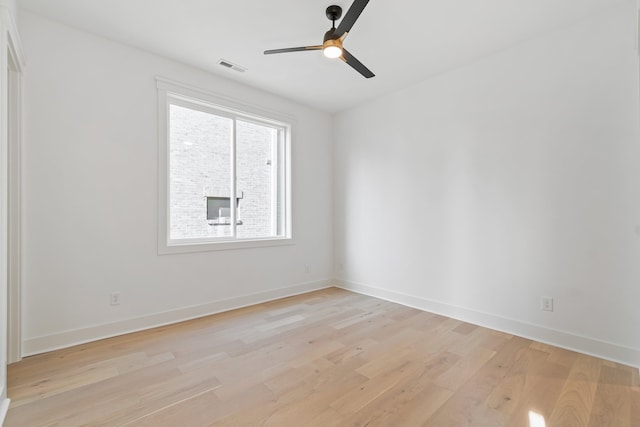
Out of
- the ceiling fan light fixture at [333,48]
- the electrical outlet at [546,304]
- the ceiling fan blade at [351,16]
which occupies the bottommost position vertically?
the electrical outlet at [546,304]

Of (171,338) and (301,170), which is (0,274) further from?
(301,170)

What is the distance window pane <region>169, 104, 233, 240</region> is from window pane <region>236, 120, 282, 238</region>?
0.21 metres

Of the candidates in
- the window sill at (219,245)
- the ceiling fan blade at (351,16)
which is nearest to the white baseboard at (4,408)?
the window sill at (219,245)

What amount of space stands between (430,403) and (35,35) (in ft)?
13.3

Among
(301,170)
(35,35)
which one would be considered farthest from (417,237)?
(35,35)

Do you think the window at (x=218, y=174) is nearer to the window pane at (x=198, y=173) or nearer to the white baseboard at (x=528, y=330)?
the window pane at (x=198, y=173)

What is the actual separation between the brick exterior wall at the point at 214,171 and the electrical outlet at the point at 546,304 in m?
3.13

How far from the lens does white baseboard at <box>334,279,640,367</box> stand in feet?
7.47

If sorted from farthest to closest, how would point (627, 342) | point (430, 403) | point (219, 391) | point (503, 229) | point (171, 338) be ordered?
point (503, 229) → point (171, 338) → point (627, 342) → point (219, 391) → point (430, 403)

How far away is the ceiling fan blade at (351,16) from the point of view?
1.75 m

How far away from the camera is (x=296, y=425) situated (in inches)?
62.9

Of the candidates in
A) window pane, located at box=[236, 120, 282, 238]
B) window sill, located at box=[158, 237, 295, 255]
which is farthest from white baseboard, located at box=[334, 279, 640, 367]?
window pane, located at box=[236, 120, 282, 238]

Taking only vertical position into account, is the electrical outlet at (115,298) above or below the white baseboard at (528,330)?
above

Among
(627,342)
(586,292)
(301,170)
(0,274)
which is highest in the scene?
(301,170)
